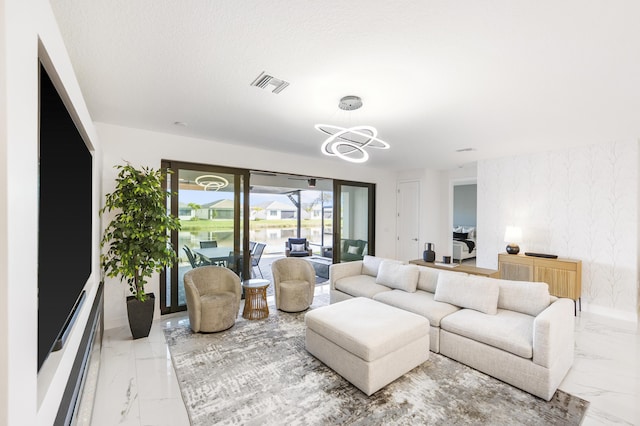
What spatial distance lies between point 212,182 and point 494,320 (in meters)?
4.02

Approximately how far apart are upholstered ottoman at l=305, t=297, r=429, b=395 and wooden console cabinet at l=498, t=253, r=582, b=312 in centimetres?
294

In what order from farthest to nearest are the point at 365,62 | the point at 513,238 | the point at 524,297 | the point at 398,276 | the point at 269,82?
the point at 513,238
the point at 398,276
the point at 524,297
the point at 269,82
the point at 365,62

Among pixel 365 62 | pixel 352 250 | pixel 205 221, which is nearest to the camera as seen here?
pixel 365 62

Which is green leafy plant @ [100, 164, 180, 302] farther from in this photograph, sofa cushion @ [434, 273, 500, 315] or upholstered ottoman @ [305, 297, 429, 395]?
sofa cushion @ [434, 273, 500, 315]

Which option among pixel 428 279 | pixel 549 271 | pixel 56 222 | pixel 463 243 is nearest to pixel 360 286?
pixel 428 279

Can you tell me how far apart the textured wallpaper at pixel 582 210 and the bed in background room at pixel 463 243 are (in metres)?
2.86

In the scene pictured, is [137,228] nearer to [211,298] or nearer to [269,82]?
[211,298]

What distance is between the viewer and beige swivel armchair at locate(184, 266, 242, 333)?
329cm

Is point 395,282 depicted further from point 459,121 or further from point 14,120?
point 14,120

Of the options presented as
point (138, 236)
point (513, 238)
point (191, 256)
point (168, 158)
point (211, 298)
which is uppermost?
point (168, 158)

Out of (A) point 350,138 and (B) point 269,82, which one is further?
(A) point 350,138

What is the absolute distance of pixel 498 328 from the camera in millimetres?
2551

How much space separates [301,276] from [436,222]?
13.5 feet

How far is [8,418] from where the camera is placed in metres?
0.72
